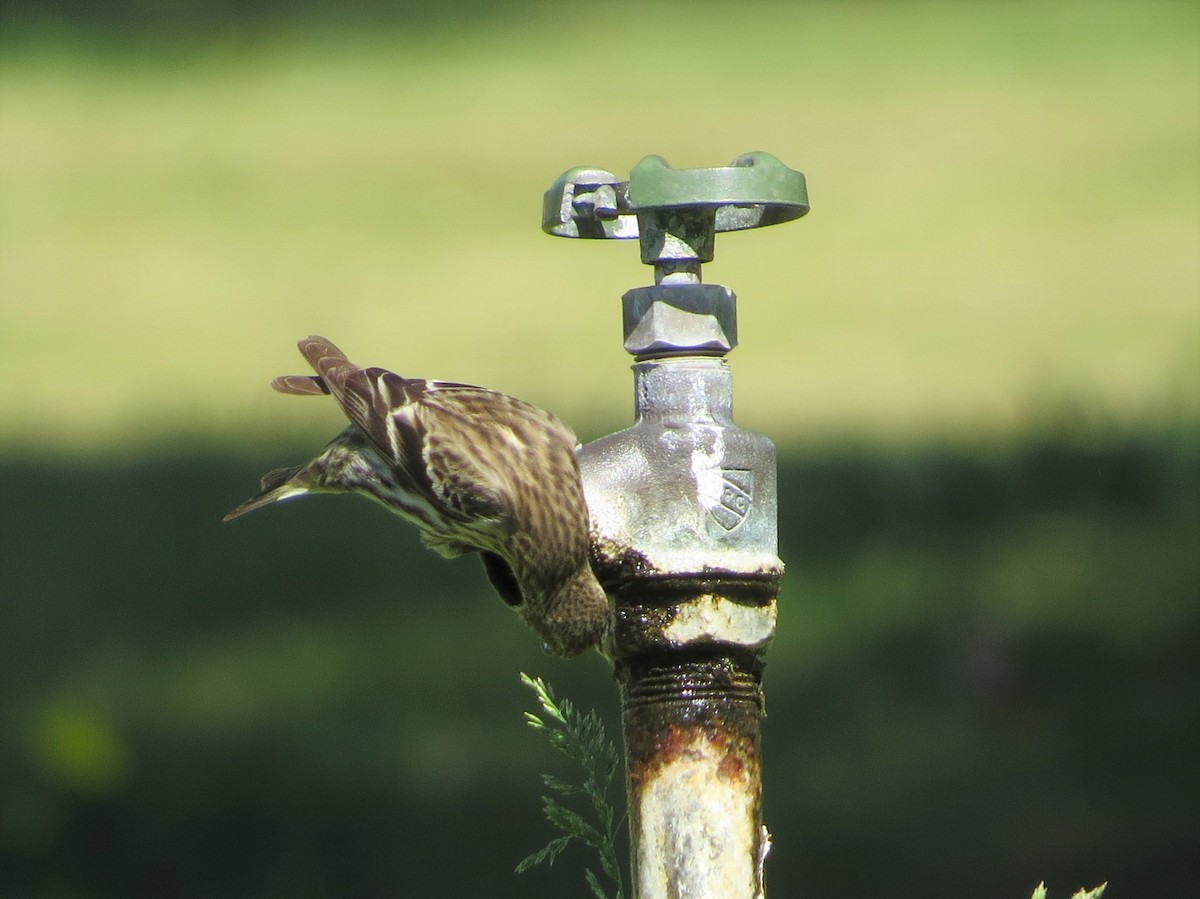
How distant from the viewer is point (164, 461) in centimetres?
868

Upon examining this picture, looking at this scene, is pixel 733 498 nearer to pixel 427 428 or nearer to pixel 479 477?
pixel 479 477

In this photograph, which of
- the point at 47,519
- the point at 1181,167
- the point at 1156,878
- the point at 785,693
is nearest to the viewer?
the point at 1156,878

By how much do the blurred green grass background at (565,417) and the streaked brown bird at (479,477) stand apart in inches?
70.3

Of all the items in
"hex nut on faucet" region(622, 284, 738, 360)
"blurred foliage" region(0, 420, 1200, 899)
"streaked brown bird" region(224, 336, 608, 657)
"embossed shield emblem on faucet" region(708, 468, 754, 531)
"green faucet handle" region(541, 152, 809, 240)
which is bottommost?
"blurred foliage" region(0, 420, 1200, 899)

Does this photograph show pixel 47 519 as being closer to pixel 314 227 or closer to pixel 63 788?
pixel 63 788

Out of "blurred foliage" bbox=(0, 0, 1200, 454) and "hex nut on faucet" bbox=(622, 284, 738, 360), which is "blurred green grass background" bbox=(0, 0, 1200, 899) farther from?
"hex nut on faucet" bbox=(622, 284, 738, 360)

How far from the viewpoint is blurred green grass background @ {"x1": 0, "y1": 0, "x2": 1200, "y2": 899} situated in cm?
569

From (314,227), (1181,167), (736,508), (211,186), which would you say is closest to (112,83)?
(211,186)

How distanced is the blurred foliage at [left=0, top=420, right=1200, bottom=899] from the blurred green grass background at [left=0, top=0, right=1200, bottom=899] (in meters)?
0.02

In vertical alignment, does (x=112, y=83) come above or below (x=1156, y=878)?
above

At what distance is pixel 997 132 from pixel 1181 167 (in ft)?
5.57

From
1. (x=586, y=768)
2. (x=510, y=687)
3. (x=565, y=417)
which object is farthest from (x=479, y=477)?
(x=565, y=417)

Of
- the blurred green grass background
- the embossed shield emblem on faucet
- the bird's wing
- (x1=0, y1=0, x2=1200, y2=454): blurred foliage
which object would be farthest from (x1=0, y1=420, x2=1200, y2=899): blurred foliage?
the embossed shield emblem on faucet

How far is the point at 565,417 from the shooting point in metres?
8.45
